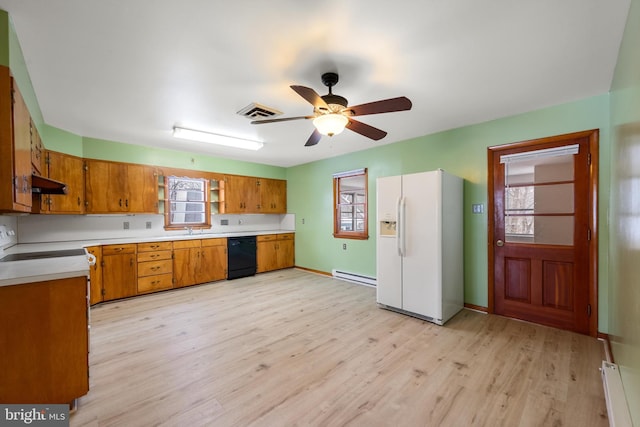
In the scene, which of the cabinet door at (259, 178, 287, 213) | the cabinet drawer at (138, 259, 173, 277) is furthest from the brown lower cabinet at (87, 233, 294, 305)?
the cabinet door at (259, 178, 287, 213)

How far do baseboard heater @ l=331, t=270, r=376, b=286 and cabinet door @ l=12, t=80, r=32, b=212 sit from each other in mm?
4305

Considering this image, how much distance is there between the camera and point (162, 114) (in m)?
3.16

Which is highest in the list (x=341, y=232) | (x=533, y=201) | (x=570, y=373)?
(x=533, y=201)

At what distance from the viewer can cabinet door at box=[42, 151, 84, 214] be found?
348 cm

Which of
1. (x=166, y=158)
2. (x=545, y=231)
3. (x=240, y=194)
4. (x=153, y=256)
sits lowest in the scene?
(x=153, y=256)

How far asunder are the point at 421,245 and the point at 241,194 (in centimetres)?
389

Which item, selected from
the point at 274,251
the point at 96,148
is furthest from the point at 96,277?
the point at 274,251

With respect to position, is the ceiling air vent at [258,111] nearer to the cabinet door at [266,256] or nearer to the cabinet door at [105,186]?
the cabinet door at [105,186]

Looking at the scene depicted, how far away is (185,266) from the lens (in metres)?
4.62

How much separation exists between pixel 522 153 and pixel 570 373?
7.58 feet

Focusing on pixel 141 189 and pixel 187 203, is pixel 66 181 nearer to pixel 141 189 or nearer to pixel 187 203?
pixel 141 189

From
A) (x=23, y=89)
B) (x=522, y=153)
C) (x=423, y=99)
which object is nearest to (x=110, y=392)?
(x=23, y=89)

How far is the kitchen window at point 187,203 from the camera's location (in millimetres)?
4934

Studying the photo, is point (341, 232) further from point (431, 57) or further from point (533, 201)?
point (431, 57)
